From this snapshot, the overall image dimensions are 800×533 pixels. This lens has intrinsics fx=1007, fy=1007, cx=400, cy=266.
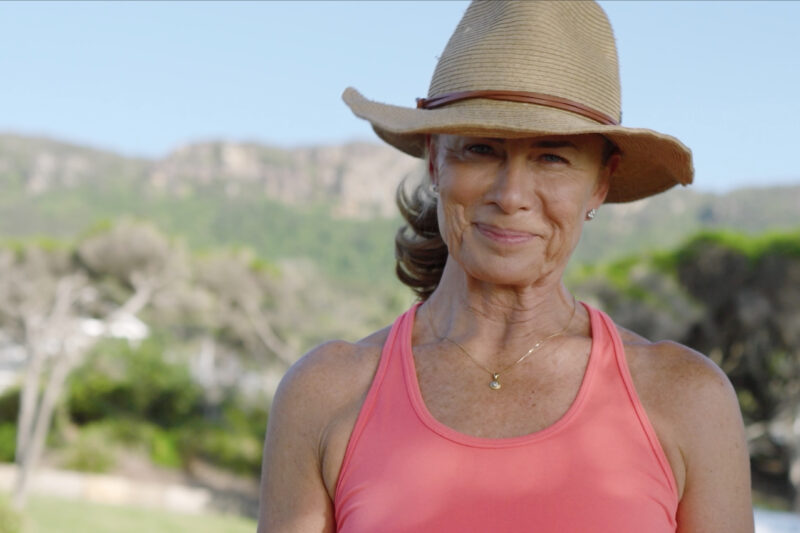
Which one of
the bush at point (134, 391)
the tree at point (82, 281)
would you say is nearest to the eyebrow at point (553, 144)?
the tree at point (82, 281)

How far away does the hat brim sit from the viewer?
1501 mm

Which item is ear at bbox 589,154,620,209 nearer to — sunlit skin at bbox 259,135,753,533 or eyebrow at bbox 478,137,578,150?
sunlit skin at bbox 259,135,753,533

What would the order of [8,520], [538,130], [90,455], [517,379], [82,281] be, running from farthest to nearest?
[82,281] → [90,455] → [8,520] → [517,379] → [538,130]

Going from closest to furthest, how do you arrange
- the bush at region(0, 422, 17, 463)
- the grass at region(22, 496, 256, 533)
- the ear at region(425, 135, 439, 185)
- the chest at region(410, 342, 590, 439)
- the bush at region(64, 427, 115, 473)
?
1. the chest at region(410, 342, 590, 439)
2. the ear at region(425, 135, 439, 185)
3. the grass at region(22, 496, 256, 533)
4. the bush at region(64, 427, 115, 473)
5. the bush at region(0, 422, 17, 463)

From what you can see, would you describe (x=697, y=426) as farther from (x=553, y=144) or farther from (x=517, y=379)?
(x=553, y=144)

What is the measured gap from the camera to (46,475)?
20250 mm

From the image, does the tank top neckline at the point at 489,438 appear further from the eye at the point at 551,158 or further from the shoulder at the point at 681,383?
the eye at the point at 551,158

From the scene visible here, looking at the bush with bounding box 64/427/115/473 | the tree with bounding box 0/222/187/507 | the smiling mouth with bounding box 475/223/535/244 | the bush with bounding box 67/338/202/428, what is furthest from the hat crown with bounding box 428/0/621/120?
the bush with bounding box 67/338/202/428

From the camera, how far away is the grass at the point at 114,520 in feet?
50.0

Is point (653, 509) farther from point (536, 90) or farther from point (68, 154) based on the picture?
point (68, 154)

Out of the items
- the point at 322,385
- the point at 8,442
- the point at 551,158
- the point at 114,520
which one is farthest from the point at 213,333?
the point at 551,158

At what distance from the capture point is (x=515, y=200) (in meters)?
1.54

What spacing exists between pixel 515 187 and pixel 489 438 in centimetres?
39

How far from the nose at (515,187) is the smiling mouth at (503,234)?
0.04m
